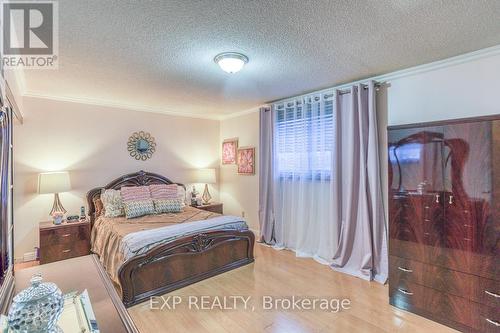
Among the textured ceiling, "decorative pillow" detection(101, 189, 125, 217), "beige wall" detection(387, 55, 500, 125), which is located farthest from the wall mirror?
"beige wall" detection(387, 55, 500, 125)

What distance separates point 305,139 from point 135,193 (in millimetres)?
2787

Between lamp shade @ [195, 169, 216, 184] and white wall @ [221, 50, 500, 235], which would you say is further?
lamp shade @ [195, 169, 216, 184]

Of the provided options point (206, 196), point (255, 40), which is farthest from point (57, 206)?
point (255, 40)

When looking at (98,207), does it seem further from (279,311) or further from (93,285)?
(279,311)

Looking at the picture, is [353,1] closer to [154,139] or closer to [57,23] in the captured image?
[57,23]

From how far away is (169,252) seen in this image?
9.32ft

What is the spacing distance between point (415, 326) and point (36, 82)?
4835mm

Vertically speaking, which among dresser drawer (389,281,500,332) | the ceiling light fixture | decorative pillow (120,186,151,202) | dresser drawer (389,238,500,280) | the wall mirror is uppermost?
the ceiling light fixture

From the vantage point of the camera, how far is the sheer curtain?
12.2 feet

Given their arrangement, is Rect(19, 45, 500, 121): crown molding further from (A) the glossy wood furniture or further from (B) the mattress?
(A) the glossy wood furniture

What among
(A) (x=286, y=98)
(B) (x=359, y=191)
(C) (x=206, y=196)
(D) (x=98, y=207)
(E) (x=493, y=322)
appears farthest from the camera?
(C) (x=206, y=196)

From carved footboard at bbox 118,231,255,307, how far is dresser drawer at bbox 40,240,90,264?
1577mm

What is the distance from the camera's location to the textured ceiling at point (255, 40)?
1.75m

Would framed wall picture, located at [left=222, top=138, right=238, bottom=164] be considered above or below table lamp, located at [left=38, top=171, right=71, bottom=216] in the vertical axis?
above
